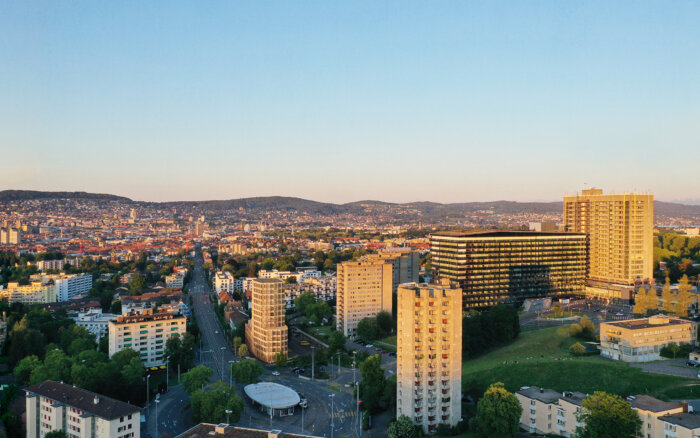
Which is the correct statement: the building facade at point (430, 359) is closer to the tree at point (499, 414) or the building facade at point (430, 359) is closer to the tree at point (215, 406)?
the tree at point (499, 414)

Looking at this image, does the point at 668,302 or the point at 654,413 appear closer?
the point at 654,413

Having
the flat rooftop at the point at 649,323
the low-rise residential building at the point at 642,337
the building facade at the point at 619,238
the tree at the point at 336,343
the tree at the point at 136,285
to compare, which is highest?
the building facade at the point at 619,238

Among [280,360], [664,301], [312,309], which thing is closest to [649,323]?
[664,301]

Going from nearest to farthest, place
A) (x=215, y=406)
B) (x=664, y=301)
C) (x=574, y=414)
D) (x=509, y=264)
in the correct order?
(x=574, y=414)
(x=215, y=406)
(x=664, y=301)
(x=509, y=264)

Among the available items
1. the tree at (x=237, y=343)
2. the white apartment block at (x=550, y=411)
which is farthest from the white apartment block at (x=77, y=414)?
the white apartment block at (x=550, y=411)

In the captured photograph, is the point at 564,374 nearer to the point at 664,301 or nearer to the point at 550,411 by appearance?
the point at 550,411

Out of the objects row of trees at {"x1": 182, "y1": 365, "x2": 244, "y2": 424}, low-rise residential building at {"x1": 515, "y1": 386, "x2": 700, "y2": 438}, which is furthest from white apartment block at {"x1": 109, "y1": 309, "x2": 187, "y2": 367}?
low-rise residential building at {"x1": 515, "y1": 386, "x2": 700, "y2": 438}

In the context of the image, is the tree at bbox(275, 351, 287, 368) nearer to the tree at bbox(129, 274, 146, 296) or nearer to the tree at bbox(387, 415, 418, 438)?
the tree at bbox(387, 415, 418, 438)
